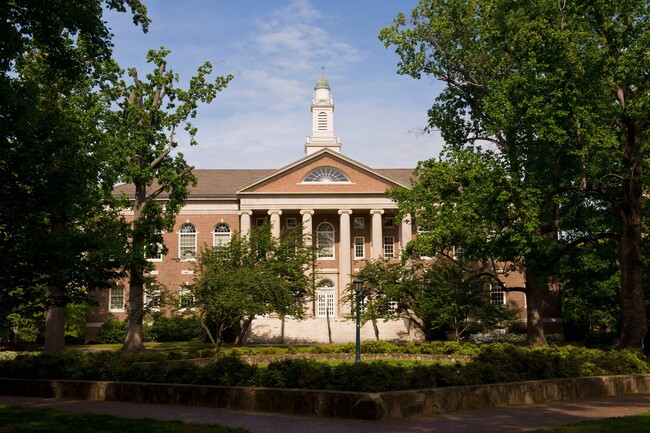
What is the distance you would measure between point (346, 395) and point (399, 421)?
1.10 metres

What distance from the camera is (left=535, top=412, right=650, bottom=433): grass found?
10.6m

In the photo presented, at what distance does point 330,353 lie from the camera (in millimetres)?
29312

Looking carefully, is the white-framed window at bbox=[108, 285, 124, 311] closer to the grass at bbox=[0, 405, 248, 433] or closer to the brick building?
the brick building

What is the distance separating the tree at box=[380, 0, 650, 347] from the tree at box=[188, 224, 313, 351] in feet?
35.6

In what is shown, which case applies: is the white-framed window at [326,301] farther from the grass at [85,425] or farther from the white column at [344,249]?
the grass at [85,425]

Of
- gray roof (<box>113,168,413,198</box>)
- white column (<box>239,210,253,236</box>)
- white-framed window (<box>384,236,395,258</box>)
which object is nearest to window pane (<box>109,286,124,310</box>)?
gray roof (<box>113,168,413,198</box>)

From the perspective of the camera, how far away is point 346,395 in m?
12.4

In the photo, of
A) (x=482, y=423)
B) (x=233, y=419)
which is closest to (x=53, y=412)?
(x=233, y=419)

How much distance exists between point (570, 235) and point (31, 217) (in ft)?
106

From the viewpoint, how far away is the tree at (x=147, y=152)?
3138 centimetres

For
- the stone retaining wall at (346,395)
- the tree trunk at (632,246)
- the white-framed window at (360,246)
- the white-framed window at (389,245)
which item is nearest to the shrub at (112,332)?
the white-framed window at (360,246)

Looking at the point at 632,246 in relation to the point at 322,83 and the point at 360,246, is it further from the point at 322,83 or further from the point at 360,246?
the point at 322,83

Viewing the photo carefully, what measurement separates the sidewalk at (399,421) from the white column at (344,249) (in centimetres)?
3414

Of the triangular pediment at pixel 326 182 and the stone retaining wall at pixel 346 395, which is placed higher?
the triangular pediment at pixel 326 182
